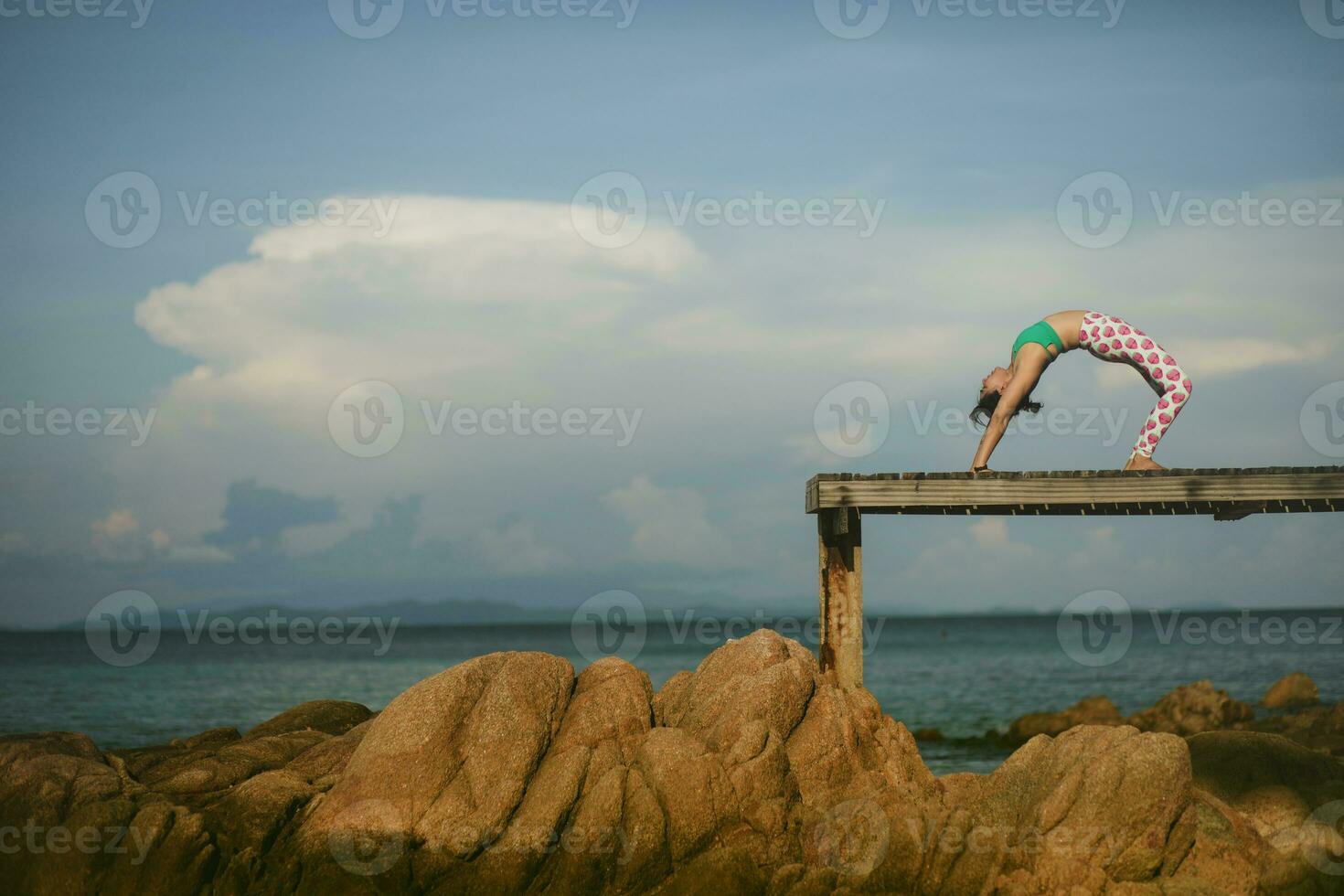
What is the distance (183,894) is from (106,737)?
3323cm

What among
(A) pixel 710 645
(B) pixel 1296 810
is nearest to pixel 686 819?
(B) pixel 1296 810

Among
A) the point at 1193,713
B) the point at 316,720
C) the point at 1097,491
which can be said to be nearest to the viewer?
Answer: the point at 1097,491

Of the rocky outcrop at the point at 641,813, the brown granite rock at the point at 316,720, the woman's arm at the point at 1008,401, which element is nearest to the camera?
the rocky outcrop at the point at 641,813

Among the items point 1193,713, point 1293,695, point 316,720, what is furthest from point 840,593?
point 1293,695

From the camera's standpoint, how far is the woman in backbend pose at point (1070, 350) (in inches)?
504

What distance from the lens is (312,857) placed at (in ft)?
36.3

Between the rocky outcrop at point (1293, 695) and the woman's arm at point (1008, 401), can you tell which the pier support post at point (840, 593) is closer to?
the woman's arm at point (1008, 401)

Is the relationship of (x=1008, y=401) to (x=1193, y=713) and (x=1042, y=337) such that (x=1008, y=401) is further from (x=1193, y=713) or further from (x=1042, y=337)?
(x=1193, y=713)

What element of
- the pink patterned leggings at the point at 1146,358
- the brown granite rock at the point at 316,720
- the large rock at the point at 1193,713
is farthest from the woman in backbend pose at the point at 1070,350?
the large rock at the point at 1193,713

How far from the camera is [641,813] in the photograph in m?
11.0

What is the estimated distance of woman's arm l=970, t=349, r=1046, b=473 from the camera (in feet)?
41.8

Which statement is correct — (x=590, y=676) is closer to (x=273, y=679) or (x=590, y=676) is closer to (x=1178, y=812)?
(x=1178, y=812)

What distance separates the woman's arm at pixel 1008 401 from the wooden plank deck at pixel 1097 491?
54 cm

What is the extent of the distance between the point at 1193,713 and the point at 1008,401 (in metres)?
22.6
